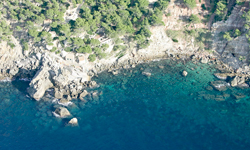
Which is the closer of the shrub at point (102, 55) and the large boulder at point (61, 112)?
the large boulder at point (61, 112)

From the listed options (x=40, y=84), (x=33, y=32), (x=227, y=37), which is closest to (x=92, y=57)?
(x=40, y=84)

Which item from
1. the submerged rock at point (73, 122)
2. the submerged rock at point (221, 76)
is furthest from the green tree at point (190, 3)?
the submerged rock at point (73, 122)

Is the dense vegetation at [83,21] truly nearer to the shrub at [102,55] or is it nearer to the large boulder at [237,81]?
the shrub at [102,55]

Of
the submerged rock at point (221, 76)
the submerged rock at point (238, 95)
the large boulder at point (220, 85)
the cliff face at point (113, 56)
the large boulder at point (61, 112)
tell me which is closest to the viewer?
the large boulder at point (61, 112)

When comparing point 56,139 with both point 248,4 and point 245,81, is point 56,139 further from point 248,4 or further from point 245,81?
point 248,4

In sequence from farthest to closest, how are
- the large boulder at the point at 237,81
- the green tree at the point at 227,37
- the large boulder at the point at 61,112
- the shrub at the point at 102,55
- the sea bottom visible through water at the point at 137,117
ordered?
the shrub at the point at 102,55 < the green tree at the point at 227,37 < the large boulder at the point at 237,81 < the large boulder at the point at 61,112 < the sea bottom visible through water at the point at 137,117

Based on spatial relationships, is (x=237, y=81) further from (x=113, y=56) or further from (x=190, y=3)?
(x=113, y=56)
